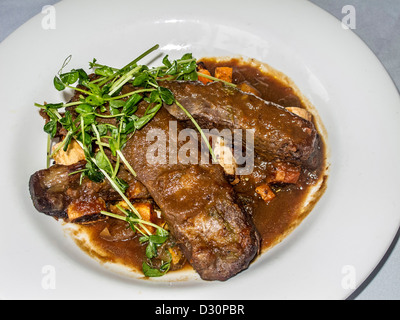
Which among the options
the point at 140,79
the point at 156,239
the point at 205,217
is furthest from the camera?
the point at 140,79

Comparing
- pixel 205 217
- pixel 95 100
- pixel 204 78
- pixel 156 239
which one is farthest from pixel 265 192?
pixel 95 100

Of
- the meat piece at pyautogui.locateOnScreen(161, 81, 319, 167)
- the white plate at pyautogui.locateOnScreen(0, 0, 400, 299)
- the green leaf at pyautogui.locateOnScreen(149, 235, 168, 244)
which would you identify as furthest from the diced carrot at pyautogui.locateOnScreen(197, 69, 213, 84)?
the green leaf at pyautogui.locateOnScreen(149, 235, 168, 244)

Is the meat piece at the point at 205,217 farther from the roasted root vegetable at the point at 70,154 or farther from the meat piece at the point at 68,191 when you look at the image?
the roasted root vegetable at the point at 70,154

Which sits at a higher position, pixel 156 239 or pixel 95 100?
pixel 95 100

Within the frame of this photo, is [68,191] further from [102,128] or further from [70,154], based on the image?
[102,128]

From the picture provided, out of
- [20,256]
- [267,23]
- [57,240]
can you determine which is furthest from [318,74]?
[20,256]
